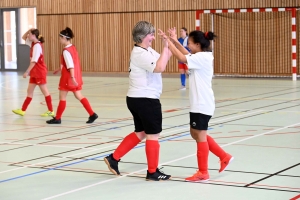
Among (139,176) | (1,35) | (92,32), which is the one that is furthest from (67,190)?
(1,35)

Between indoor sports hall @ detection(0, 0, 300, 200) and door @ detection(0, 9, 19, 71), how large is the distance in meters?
0.05

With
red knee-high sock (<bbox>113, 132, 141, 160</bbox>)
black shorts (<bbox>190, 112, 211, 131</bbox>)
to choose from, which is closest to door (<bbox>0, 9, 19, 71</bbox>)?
red knee-high sock (<bbox>113, 132, 141, 160</bbox>)

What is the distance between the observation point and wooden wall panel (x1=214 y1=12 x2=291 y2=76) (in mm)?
20547

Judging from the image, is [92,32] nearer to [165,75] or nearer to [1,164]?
[165,75]

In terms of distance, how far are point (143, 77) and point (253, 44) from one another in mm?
15951

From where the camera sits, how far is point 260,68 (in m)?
21.1

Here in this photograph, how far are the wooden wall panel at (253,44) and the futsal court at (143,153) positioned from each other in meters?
7.74

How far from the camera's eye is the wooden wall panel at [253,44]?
67.4 ft

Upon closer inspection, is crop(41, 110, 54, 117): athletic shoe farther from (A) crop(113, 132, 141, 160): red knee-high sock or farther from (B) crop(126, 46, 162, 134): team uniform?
(B) crop(126, 46, 162, 134): team uniform

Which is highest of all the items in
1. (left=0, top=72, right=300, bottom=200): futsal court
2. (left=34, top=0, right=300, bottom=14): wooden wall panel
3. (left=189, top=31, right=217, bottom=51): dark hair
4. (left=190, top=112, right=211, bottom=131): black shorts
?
(left=34, top=0, right=300, bottom=14): wooden wall panel

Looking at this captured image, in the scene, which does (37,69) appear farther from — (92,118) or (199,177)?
(199,177)

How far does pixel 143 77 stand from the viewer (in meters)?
5.68

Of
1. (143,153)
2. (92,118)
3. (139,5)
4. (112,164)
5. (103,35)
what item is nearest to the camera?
(112,164)

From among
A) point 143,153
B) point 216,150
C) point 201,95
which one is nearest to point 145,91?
point 201,95
